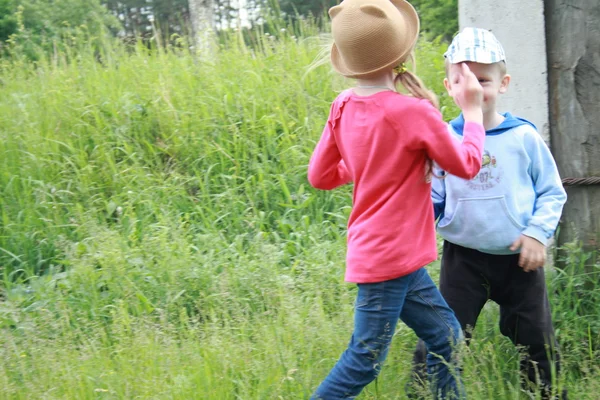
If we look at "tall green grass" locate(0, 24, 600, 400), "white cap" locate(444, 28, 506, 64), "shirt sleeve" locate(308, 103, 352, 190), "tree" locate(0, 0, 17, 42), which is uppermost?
"tree" locate(0, 0, 17, 42)

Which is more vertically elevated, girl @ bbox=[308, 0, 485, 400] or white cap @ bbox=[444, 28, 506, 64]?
white cap @ bbox=[444, 28, 506, 64]

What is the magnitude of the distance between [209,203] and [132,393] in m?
2.11

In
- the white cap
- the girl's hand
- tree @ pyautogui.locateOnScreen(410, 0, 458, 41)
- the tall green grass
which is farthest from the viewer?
tree @ pyautogui.locateOnScreen(410, 0, 458, 41)

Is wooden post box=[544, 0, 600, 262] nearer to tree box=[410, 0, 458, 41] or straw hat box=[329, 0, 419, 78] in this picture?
straw hat box=[329, 0, 419, 78]

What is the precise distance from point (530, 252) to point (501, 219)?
0.54 ft

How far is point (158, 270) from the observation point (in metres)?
4.38

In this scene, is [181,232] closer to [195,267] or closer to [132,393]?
[195,267]

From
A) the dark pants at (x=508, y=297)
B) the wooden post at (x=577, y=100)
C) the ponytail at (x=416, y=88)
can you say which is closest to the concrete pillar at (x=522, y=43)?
the wooden post at (x=577, y=100)

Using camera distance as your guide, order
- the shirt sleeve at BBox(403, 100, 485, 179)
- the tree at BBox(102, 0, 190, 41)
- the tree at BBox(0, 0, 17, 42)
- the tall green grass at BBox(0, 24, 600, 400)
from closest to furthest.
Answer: the shirt sleeve at BBox(403, 100, 485, 179)
the tall green grass at BBox(0, 24, 600, 400)
the tree at BBox(0, 0, 17, 42)
the tree at BBox(102, 0, 190, 41)

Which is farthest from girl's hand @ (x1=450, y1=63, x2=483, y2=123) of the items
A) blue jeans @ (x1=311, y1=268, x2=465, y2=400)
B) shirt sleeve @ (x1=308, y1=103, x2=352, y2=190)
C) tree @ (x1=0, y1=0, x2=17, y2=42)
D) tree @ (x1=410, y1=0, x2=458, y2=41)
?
tree @ (x1=410, y1=0, x2=458, y2=41)

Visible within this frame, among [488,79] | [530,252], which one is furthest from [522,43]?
[530,252]

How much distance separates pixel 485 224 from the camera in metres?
2.84

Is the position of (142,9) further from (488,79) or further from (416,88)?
(416,88)

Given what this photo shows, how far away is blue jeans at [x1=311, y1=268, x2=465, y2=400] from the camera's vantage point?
8.75 feet
